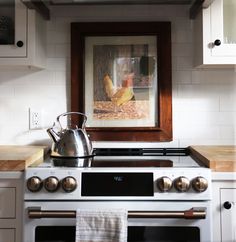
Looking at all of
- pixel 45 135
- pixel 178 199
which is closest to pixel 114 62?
pixel 45 135

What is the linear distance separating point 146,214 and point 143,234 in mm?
99

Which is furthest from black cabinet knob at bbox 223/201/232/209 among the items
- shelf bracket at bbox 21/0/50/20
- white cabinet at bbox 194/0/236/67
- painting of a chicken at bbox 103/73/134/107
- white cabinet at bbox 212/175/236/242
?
shelf bracket at bbox 21/0/50/20

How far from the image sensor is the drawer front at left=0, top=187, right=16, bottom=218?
1.47m

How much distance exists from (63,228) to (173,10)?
131 centimetres

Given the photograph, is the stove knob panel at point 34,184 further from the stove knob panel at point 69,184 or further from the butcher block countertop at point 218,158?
the butcher block countertop at point 218,158

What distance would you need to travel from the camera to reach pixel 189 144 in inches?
80.1

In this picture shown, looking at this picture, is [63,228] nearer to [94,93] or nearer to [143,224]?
[143,224]

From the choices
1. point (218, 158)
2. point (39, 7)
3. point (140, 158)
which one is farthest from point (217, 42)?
point (39, 7)

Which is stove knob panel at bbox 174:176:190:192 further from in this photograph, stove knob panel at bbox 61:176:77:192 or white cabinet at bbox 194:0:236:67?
white cabinet at bbox 194:0:236:67

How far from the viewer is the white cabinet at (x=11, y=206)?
4.82 ft

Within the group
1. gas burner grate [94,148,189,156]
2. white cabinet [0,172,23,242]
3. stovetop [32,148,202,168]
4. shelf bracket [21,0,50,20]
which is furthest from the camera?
gas burner grate [94,148,189,156]

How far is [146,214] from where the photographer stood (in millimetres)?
1393

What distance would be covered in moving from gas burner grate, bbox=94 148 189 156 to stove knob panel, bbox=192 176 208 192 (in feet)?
1.81

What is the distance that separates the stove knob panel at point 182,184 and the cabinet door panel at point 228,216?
0.16m
